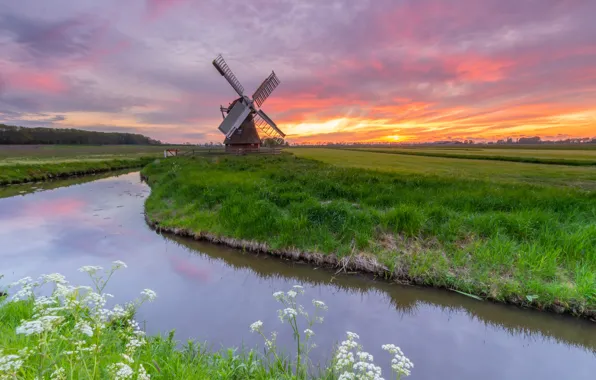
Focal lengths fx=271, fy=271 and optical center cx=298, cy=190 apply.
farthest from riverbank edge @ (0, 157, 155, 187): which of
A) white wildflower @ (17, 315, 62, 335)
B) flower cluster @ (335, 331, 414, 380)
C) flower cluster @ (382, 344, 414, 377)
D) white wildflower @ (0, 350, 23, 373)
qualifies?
flower cluster @ (382, 344, 414, 377)

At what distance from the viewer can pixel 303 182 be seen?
1434 centimetres

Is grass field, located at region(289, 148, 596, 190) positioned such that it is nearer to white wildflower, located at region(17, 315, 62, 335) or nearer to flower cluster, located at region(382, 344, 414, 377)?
flower cluster, located at region(382, 344, 414, 377)

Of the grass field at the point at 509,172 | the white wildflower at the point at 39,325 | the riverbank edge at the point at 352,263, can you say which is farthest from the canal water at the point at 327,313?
the grass field at the point at 509,172

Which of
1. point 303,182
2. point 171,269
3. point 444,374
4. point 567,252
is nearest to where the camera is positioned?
point 444,374

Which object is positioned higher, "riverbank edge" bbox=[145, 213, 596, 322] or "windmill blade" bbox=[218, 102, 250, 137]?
"windmill blade" bbox=[218, 102, 250, 137]

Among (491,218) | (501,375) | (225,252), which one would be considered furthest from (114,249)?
(491,218)

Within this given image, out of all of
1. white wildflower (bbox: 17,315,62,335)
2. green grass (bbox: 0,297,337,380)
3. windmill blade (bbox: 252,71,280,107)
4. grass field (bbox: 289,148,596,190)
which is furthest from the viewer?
windmill blade (bbox: 252,71,280,107)

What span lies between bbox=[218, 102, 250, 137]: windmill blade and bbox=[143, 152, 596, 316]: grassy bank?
25.4 metres

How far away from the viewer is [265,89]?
4041cm

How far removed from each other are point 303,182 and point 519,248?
9334mm

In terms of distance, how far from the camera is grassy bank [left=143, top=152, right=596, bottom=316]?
6.15 metres

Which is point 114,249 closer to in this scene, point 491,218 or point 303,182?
point 303,182

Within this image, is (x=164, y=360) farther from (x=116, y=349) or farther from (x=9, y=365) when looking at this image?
(x=9, y=365)

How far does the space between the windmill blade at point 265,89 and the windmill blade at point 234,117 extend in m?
3.05
